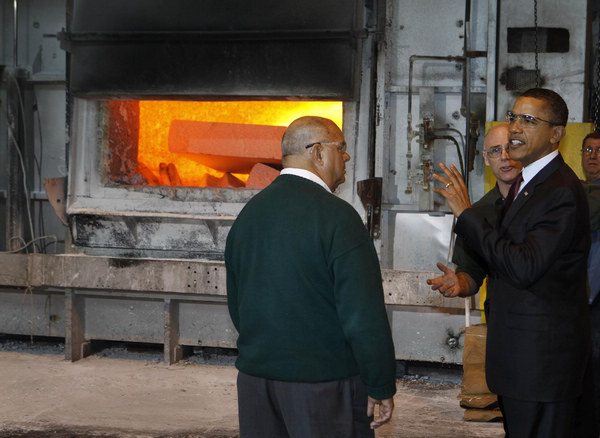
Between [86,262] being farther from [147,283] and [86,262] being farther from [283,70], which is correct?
[283,70]

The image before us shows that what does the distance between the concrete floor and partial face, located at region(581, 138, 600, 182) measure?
1.59 metres

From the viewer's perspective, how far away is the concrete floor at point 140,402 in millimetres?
3969

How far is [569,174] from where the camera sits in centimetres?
249

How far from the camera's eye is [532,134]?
8.21 ft

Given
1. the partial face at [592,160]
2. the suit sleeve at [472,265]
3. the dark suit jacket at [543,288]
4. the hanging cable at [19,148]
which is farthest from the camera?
the hanging cable at [19,148]

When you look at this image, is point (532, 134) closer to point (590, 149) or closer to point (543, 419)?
point (543, 419)

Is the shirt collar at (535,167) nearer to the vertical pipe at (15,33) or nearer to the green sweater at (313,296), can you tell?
the green sweater at (313,296)

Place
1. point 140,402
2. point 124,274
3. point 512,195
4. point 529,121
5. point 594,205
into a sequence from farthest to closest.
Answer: point 124,274 < point 140,402 < point 594,205 < point 512,195 < point 529,121

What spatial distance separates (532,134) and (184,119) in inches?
149

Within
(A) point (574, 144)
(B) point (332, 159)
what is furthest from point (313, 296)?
(A) point (574, 144)

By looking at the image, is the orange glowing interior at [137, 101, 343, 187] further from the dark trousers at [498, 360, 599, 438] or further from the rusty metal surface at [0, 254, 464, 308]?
the dark trousers at [498, 360, 599, 438]

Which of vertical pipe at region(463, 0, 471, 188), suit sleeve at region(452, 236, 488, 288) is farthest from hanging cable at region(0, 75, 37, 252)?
suit sleeve at region(452, 236, 488, 288)

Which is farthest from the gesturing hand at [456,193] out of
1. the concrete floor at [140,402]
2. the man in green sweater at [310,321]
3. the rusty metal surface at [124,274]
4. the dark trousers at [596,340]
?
the rusty metal surface at [124,274]

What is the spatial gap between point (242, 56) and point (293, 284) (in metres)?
3.10
